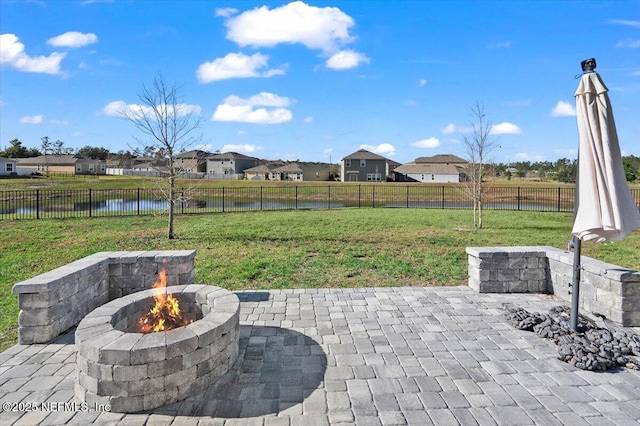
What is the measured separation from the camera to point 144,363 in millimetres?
3191

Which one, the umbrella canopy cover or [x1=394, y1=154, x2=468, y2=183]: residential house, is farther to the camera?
[x1=394, y1=154, x2=468, y2=183]: residential house

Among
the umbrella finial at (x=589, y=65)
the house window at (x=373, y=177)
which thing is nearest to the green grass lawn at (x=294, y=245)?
the umbrella finial at (x=589, y=65)

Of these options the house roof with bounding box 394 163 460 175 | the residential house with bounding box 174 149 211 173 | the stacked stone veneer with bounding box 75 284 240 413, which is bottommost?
the stacked stone veneer with bounding box 75 284 240 413

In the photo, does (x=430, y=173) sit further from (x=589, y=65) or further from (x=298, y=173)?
(x=589, y=65)

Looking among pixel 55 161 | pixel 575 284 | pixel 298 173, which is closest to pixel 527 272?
pixel 575 284

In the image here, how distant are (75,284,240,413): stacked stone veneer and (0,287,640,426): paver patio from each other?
0.11m

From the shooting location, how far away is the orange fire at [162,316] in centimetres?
411

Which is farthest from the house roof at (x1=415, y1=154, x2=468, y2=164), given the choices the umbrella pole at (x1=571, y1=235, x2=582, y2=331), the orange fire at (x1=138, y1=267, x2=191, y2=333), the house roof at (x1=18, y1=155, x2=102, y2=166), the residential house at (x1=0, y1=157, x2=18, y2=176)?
the orange fire at (x1=138, y1=267, x2=191, y2=333)

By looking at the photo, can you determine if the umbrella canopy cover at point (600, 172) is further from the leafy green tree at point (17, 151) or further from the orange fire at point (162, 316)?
the leafy green tree at point (17, 151)

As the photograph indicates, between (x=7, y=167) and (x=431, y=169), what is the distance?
202ft

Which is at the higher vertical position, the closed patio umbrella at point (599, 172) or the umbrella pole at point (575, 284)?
the closed patio umbrella at point (599, 172)

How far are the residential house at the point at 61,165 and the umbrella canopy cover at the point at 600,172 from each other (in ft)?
244

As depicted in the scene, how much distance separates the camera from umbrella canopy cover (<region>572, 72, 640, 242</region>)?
4.04 meters

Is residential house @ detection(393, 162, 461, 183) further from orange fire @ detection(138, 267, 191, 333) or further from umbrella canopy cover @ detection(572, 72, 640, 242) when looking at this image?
orange fire @ detection(138, 267, 191, 333)
